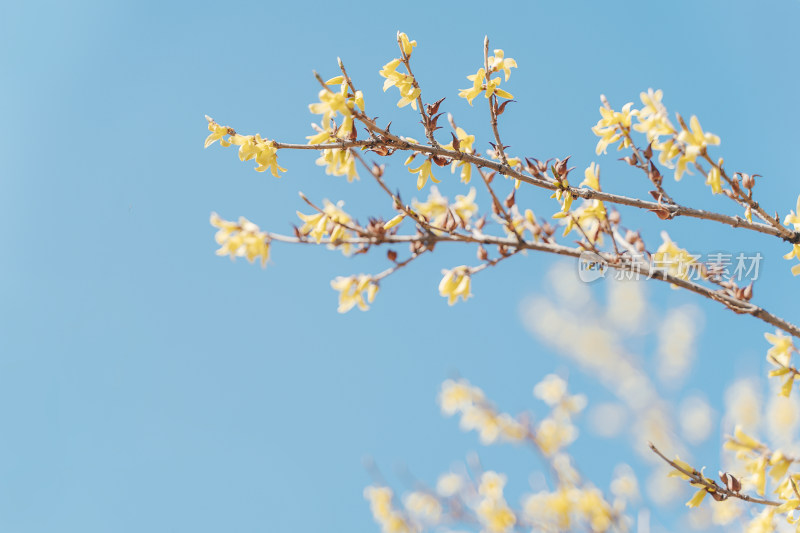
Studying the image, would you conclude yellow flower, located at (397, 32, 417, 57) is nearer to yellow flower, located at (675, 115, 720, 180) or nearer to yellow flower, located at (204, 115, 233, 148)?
yellow flower, located at (204, 115, 233, 148)

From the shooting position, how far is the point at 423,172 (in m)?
2.16

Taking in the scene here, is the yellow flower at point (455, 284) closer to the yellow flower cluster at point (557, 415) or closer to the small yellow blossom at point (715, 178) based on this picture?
the small yellow blossom at point (715, 178)

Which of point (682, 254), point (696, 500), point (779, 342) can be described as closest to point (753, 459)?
point (696, 500)

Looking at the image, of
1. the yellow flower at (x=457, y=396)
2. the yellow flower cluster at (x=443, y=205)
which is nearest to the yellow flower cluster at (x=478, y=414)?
the yellow flower at (x=457, y=396)

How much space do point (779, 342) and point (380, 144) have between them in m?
1.66

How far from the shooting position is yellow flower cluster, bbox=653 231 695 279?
258cm

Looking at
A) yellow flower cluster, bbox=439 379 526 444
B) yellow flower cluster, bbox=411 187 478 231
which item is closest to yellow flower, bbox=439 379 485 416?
yellow flower cluster, bbox=439 379 526 444

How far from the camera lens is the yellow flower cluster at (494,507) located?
4.36 meters

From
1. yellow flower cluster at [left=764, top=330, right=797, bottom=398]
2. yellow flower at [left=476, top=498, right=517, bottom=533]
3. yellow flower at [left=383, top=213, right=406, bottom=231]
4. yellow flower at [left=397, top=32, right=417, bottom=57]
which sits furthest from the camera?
yellow flower at [left=476, top=498, right=517, bottom=533]

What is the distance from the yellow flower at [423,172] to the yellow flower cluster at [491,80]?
278 millimetres

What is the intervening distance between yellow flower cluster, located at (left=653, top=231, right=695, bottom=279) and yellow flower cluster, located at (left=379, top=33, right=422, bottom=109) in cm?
133

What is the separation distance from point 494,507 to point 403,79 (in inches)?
139

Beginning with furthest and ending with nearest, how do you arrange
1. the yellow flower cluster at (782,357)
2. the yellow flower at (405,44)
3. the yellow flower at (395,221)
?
the yellow flower at (395,221)
the yellow flower cluster at (782,357)
the yellow flower at (405,44)

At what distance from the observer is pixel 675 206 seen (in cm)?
200
